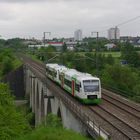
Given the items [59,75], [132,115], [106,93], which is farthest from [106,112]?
[59,75]

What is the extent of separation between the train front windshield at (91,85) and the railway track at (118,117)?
1655mm

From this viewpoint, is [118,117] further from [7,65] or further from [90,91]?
[7,65]

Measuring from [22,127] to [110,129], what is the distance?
830 centimetres

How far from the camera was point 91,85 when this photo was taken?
1547 inches

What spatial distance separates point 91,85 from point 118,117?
8.47 metres

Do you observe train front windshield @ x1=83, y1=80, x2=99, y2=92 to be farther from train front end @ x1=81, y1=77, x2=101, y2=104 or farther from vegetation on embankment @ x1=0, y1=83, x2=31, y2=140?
vegetation on embankment @ x1=0, y1=83, x2=31, y2=140

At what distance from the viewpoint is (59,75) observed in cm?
5569

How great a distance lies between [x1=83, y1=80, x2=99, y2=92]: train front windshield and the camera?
3875 cm

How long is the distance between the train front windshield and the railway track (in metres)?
1.66

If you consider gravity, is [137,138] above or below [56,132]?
below

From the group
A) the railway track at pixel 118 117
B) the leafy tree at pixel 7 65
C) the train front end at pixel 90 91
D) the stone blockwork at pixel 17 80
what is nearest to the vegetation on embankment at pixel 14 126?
the railway track at pixel 118 117

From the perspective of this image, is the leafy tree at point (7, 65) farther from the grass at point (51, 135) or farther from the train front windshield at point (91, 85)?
the grass at point (51, 135)

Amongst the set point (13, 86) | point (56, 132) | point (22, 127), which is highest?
point (56, 132)

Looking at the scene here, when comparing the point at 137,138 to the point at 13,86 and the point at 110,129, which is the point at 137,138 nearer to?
the point at 110,129
